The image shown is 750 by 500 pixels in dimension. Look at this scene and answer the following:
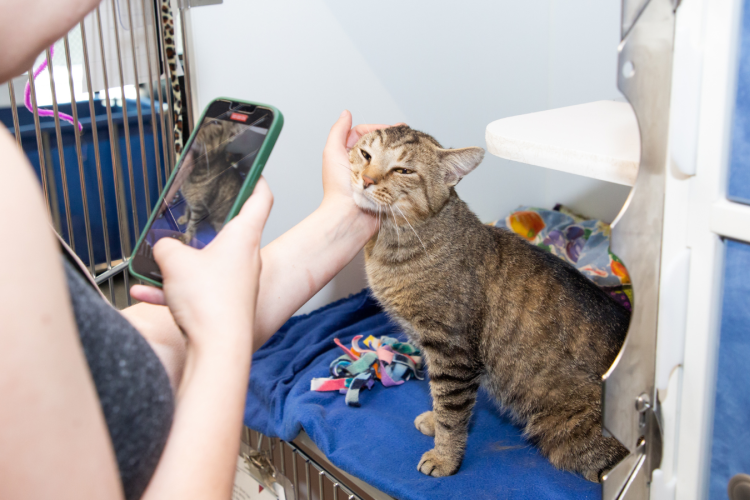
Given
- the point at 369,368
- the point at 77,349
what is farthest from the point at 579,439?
the point at 77,349

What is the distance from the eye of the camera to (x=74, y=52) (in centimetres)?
113

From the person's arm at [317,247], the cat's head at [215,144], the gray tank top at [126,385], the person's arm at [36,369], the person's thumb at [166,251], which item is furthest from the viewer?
the person's arm at [317,247]

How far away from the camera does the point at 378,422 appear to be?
1191 mm

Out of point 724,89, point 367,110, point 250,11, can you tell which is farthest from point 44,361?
point 367,110

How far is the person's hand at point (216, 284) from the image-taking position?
1.42 feet

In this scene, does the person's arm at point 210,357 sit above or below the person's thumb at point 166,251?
below

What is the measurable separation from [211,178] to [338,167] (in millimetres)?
491

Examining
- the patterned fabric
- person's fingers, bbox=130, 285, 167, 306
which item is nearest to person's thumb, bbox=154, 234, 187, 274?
person's fingers, bbox=130, 285, 167, 306

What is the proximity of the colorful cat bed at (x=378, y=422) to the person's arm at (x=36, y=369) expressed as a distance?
0.79m

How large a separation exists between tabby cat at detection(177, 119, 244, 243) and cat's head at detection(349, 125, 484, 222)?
1.43ft

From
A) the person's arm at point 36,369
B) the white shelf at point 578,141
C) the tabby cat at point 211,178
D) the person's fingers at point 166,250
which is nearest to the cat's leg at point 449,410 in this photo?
the white shelf at point 578,141

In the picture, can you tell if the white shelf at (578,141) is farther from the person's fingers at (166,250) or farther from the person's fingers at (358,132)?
the person's fingers at (166,250)

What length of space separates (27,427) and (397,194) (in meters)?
0.94

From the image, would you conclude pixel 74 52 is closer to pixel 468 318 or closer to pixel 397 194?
pixel 397 194
